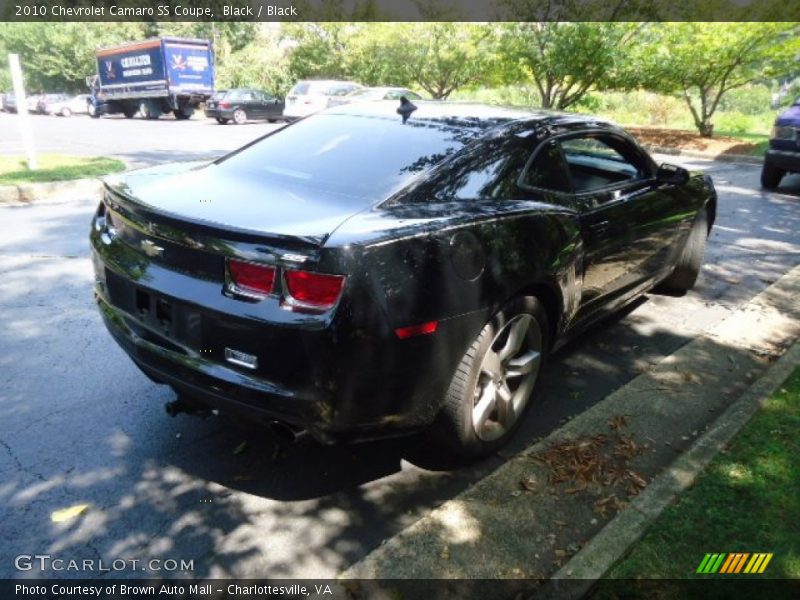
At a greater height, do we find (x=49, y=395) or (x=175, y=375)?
(x=175, y=375)

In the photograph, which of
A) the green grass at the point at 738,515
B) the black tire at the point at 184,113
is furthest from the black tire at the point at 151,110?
the green grass at the point at 738,515

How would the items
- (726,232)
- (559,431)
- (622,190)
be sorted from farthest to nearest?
(726,232) < (622,190) < (559,431)

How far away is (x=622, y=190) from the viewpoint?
375 centimetres

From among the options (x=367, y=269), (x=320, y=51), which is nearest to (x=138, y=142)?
(x=367, y=269)

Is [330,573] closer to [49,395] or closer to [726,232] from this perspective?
[49,395]

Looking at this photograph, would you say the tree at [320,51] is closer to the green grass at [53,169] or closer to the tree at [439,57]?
the tree at [439,57]

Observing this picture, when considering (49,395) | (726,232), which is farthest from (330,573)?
(726,232)

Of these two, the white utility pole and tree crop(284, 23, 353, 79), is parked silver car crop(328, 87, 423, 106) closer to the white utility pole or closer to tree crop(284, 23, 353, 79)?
the white utility pole

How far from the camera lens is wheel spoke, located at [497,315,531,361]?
9.31 feet

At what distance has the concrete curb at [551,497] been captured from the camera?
2268mm

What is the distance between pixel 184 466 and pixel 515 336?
1.62 m

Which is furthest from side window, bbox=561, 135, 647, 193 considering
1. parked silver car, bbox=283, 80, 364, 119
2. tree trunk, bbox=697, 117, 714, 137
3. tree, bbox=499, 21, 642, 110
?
parked silver car, bbox=283, 80, 364, 119

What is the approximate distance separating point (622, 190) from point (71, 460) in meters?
3.31

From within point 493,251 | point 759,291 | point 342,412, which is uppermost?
point 493,251
